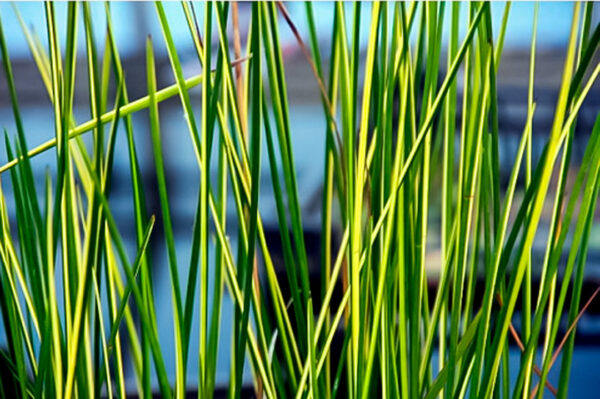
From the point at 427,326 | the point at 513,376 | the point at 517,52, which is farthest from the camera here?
the point at 513,376

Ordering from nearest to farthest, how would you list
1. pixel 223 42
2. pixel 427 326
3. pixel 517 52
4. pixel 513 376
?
1. pixel 223 42
2. pixel 427 326
3. pixel 517 52
4. pixel 513 376

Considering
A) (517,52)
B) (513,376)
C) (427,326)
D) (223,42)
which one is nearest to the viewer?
(223,42)

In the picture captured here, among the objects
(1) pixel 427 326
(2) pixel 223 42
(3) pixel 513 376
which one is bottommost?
(3) pixel 513 376

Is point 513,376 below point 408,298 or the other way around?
below

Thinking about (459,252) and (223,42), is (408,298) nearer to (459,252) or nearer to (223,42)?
(459,252)

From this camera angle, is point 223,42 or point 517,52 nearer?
point 223,42

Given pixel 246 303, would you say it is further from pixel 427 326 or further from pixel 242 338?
pixel 427 326

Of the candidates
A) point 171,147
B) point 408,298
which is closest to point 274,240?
point 171,147

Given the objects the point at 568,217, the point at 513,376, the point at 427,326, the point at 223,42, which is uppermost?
the point at 223,42

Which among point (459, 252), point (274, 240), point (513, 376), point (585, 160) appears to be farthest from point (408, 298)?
point (513, 376)
